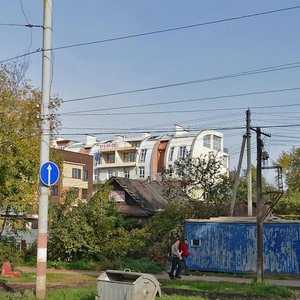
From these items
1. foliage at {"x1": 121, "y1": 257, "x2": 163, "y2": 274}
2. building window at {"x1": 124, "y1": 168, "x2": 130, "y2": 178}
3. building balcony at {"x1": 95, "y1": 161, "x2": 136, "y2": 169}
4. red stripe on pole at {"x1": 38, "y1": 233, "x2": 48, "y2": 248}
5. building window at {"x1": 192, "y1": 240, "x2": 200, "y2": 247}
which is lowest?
foliage at {"x1": 121, "y1": 257, "x2": 163, "y2": 274}

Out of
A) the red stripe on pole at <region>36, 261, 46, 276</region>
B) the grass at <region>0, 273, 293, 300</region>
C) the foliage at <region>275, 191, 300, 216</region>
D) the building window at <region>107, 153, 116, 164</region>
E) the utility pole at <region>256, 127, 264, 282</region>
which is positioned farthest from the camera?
the building window at <region>107, 153, 116, 164</region>

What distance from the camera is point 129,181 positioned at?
135 ft

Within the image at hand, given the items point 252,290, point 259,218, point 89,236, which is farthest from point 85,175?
point 252,290

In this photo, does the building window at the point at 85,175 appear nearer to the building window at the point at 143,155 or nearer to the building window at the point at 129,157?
the building window at the point at 143,155

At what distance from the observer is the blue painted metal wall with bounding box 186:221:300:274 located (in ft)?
79.8

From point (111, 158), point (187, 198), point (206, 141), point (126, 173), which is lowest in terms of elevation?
point (187, 198)

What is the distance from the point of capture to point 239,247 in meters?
25.4

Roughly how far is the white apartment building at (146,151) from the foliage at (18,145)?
7821cm

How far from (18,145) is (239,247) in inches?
436

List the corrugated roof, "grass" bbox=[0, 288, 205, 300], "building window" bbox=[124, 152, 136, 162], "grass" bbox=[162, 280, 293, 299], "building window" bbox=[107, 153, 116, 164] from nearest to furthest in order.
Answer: "grass" bbox=[0, 288, 205, 300] → "grass" bbox=[162, 280, 293, 299] → the corrugated roof → "building window" bbox=[124, 152, 136, 162] → "building window" bbox=[107, 153, 116, 164]

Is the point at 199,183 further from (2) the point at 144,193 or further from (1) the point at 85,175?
(1) the point at 85,175

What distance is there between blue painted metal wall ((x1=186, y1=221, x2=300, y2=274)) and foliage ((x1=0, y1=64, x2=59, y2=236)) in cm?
812

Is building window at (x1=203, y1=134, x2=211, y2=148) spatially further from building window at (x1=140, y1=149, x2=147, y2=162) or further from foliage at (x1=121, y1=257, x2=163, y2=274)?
foliage at (x1=121, y1=257, x2=163, y2=274)

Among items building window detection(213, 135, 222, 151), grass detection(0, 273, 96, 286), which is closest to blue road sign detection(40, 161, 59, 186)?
grass detection(0, 273, 96, 286)
